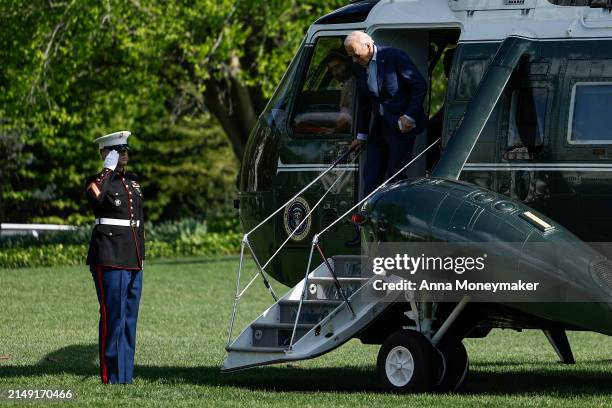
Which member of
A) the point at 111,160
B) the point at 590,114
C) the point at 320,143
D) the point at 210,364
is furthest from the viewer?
the point at 210,364

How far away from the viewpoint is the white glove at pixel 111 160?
11.5 metres

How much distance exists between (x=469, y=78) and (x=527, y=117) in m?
0.62

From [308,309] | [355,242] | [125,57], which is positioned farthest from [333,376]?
[125,57]

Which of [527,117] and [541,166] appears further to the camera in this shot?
[527,117]

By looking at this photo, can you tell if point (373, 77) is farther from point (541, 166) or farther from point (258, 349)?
point (258, 349)

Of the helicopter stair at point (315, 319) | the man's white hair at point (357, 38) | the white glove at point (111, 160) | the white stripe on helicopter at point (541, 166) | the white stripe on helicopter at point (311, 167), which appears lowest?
the helicopter stair at point (315, 319)

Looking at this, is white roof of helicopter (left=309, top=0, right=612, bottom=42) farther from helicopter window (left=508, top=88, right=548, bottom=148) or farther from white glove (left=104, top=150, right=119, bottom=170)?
white glove (left=104, top=150, right=119, bottom=170)

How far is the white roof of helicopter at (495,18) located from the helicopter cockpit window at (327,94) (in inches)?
14.9

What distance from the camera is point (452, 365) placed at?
1060 cm

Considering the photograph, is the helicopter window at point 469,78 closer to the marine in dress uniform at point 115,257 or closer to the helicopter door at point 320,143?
the helicopter door at point 320,143

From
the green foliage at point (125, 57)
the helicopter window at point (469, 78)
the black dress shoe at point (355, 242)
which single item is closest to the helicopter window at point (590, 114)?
the helicopter window at point (469, 78)

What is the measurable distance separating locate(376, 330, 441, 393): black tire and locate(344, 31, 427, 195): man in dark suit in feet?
5.70

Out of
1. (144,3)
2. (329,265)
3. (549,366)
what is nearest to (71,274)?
(144,3)

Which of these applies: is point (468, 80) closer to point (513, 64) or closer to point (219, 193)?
point (513, 64)
